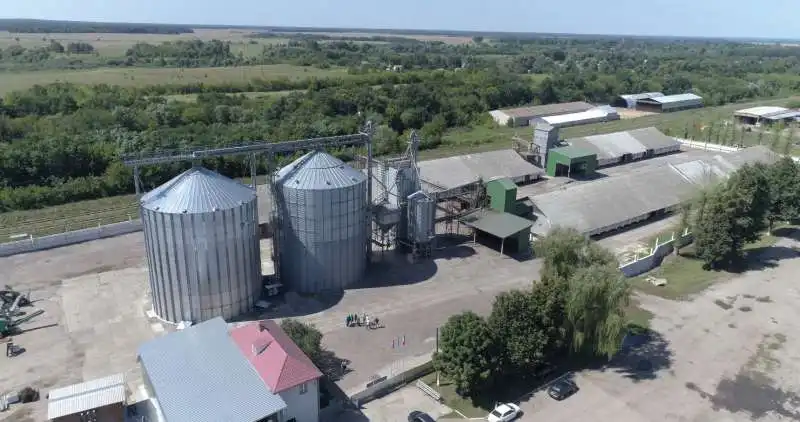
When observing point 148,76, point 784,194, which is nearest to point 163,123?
point 148,76

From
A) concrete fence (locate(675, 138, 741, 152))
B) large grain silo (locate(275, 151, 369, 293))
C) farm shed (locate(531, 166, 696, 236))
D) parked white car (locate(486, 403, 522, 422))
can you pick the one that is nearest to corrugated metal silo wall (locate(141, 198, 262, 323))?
large grain silo (locate(275, 151, 369, 293))

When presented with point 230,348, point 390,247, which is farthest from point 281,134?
point 230,348

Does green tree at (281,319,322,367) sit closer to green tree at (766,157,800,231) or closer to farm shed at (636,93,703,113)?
green tree at (766,157,800,231)

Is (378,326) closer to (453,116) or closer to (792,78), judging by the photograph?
(453,116)

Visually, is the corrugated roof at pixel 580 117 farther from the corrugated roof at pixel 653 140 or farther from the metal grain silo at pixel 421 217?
the metal grain silo at pixel 421 217

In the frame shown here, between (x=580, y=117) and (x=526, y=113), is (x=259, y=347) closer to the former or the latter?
(x=526, y=113)

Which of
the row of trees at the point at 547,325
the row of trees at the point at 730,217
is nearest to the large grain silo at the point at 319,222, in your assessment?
the row of trees at the point at 547,325
